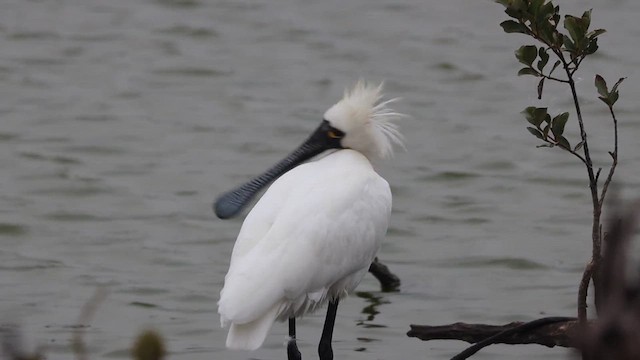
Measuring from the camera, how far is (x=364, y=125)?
599cm

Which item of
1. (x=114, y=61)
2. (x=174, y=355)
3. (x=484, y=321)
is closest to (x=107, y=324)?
(x=174, y=355)

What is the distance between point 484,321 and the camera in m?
7.40

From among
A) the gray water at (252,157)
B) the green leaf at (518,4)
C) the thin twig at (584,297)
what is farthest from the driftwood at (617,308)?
the gray water at (252,157)

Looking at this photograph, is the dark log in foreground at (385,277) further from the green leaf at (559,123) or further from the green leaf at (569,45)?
the green leaf at (569,45)

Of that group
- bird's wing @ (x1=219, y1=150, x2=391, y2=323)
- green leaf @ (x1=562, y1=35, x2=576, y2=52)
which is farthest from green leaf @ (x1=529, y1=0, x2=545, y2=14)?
bird's wing @ (x1=219, y1=150, x2=391, y2=323)

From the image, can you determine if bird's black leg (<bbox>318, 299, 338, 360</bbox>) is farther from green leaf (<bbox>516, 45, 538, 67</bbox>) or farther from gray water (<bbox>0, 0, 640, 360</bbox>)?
green leaf (<bbox>516, 45, 538, 67</bbox>)

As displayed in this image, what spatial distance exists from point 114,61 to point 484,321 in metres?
6.20

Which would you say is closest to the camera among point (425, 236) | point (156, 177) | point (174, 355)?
point (174, 355)

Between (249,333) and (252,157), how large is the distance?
228 inches

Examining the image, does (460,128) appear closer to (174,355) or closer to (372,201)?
(174,355)

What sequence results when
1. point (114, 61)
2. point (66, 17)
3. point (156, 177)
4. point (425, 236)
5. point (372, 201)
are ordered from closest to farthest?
point (372, 201) < point (425, 236) < point (156, 177) < point (114, 61) < point (66, 17)

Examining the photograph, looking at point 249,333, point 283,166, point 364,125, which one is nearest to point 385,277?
point 283,166

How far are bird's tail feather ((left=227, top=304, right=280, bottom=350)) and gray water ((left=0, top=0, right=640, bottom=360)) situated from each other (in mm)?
1633

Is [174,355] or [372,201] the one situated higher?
[372,201]
